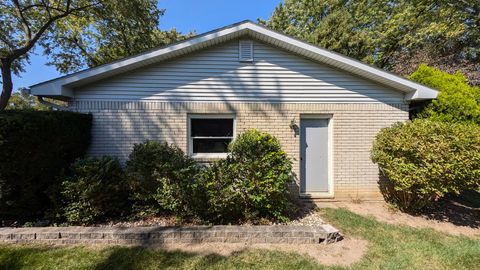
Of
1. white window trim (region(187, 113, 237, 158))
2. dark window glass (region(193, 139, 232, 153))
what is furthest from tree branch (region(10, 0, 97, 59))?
dark window glass (region(193, 139, 232, 153))

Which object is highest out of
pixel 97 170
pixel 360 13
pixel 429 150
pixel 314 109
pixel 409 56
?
pixel 360 13

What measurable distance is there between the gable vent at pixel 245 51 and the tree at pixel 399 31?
28.8 feet

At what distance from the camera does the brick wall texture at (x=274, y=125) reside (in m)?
6.36

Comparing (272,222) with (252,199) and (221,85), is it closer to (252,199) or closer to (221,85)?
(252,199)

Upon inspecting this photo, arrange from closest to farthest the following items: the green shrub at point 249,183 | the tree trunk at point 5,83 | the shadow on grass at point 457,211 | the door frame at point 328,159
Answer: the green shrub at point 249,183 < the shadow on grass at point 457,211 < the door frame at point 328,159 < the tree trunk at point 5,83

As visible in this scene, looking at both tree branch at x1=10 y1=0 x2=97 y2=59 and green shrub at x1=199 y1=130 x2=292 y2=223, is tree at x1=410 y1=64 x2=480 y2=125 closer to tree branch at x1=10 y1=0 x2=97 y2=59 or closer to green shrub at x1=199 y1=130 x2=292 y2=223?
green shrub at x1=199 y1=130 x2=292 y2=223

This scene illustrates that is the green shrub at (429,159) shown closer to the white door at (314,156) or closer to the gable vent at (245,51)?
the white door at (314,156)

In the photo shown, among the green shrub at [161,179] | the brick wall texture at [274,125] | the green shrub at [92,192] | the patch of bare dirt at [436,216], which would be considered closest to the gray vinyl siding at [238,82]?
the brick wall texture at [274,125]

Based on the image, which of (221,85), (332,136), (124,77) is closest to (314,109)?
(332,136)

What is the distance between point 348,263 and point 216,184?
2.74 meters

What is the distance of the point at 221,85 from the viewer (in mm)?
6520

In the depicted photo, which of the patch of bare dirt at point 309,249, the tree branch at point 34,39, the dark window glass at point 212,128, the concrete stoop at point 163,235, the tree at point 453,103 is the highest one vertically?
the tree branch at point 34,39

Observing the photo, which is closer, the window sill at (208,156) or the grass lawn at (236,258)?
the grass lawn at (236,258)

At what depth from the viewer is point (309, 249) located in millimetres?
4160
